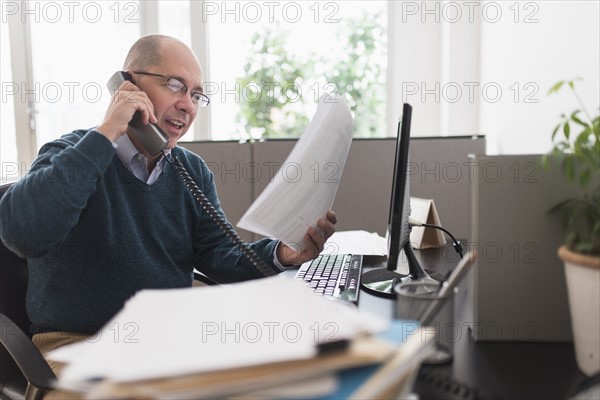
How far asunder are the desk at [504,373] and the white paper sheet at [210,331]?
7.0 inches

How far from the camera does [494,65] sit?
2740 mm

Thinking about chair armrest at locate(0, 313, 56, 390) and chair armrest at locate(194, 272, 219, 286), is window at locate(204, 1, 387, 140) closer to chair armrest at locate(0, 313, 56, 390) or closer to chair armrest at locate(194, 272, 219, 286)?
chair armrest at locate(194, 272, 219, 286)

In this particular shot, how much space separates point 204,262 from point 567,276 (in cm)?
92

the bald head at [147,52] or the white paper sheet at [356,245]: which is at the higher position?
the bald head at [147,52]

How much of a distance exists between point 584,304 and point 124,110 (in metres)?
0.92

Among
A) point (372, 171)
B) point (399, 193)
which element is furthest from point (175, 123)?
point (372, 171)

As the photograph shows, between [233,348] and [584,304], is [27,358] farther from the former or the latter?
[584,304]

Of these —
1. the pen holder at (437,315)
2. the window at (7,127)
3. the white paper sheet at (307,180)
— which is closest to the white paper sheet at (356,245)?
the white paper sheet at (307,180)

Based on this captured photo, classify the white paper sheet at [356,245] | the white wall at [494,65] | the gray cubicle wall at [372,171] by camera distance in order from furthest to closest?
the gray cubicle wall at [372,171] < the white wall at [494,65] < the white paper sheet at [356,245]

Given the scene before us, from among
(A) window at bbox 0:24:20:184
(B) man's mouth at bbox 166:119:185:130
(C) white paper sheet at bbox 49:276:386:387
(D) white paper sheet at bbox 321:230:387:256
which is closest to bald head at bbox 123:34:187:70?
(B) man's mouth at bbox 166:119:185:130

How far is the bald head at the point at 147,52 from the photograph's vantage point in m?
1.33

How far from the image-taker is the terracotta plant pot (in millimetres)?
637

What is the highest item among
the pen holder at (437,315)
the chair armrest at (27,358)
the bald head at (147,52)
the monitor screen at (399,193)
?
the bald head at (147,52)

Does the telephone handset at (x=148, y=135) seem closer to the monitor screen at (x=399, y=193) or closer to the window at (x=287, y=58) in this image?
the monitor screen at (x=399, y=193)
